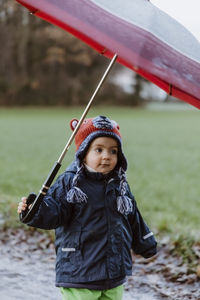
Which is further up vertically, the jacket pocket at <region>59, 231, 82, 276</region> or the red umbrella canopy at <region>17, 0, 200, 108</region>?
the red umbrella canopy at <region>17, 0, 200, 108</region>

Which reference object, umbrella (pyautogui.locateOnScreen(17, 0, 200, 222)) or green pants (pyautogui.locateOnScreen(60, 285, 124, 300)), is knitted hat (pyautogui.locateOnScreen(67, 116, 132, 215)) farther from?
umbrella (pyautogui.locateOnScreen(17, 0, 200, 222))

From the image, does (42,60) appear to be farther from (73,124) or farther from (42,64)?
(73,124)

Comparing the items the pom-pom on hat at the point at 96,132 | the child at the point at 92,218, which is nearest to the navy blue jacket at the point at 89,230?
the child at the point at 92,218

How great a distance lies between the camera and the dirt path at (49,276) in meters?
4.23

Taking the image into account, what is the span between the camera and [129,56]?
A: 2225 mm

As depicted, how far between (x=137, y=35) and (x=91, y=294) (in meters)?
1.37

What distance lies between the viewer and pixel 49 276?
462 centimetres

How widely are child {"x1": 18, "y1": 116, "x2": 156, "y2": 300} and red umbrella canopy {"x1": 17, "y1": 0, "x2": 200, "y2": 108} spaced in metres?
0.65

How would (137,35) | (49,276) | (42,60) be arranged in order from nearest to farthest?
(137,35) → (49,276) → (42,60)

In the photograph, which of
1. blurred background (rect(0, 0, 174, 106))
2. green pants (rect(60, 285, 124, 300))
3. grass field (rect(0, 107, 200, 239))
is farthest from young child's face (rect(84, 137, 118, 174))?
blurred background (rect(0, 0, 174, 106))

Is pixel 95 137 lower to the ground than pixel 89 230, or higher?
higher

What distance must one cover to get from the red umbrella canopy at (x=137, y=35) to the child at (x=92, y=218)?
2.15ft

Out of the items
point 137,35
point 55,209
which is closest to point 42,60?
point 55,209

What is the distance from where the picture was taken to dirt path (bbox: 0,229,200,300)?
423cm
